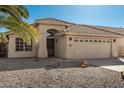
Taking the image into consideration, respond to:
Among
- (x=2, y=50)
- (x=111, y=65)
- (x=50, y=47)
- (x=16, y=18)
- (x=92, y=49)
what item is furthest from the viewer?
(x=50, y=47)

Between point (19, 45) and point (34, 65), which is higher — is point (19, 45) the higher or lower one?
the higher one

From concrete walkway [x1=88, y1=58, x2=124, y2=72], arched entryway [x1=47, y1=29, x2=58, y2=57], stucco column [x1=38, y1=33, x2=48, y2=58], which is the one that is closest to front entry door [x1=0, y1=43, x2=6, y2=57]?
stucco column [x1=38, y1=33, x2=48, y2=58]

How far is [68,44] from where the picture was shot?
18594 mm

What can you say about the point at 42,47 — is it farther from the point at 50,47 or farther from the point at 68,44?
the point at 68,44

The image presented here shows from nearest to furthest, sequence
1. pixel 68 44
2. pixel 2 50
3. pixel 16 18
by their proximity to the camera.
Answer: pixel 16 18
pixel 68 44
pixel 2 50

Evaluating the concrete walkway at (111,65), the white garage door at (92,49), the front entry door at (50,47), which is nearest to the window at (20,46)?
the front entry door at (50,47)

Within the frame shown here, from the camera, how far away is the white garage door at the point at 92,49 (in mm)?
19331

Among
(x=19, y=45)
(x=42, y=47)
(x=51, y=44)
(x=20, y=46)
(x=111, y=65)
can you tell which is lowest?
(x=111, y=65)

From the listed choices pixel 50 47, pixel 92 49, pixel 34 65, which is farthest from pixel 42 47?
pixel 34 65

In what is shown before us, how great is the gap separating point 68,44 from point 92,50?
3.45 meters

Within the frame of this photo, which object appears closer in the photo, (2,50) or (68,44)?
(68,44)
